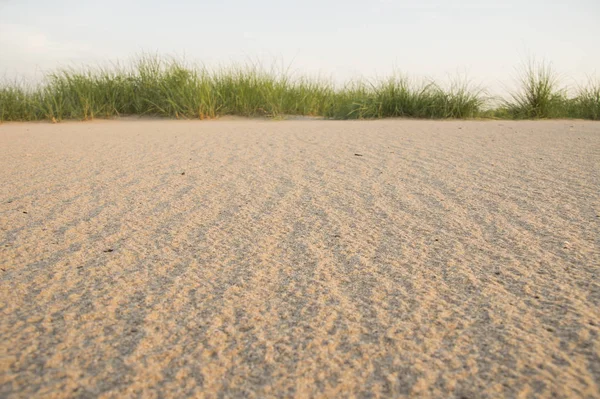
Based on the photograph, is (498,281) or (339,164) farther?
(339,164)

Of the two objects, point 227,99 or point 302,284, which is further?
point 227,99

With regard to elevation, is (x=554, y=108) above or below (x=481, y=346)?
above

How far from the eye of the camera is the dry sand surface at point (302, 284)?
662 mm

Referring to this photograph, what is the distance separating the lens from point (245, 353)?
71 centimetres

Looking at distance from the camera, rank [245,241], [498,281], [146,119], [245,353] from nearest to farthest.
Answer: [245,353] < [498,281] < [245,241] < [146,119]

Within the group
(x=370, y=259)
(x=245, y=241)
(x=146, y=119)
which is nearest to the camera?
(x=370, y=259)

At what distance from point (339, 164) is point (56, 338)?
1565 mm

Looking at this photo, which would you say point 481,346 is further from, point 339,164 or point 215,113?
point 215,113

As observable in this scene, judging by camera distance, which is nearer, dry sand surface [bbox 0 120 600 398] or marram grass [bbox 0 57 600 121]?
dry sand surface [bbox 0 120 600 398]

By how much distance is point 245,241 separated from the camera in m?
1.18

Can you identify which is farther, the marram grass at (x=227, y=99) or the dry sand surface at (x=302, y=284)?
the marram grass at (x=227, y=99)

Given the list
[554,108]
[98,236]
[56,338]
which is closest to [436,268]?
[56,338]

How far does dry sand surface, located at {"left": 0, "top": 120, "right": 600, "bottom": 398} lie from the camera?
662 mm

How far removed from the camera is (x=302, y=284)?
935 millimetres
